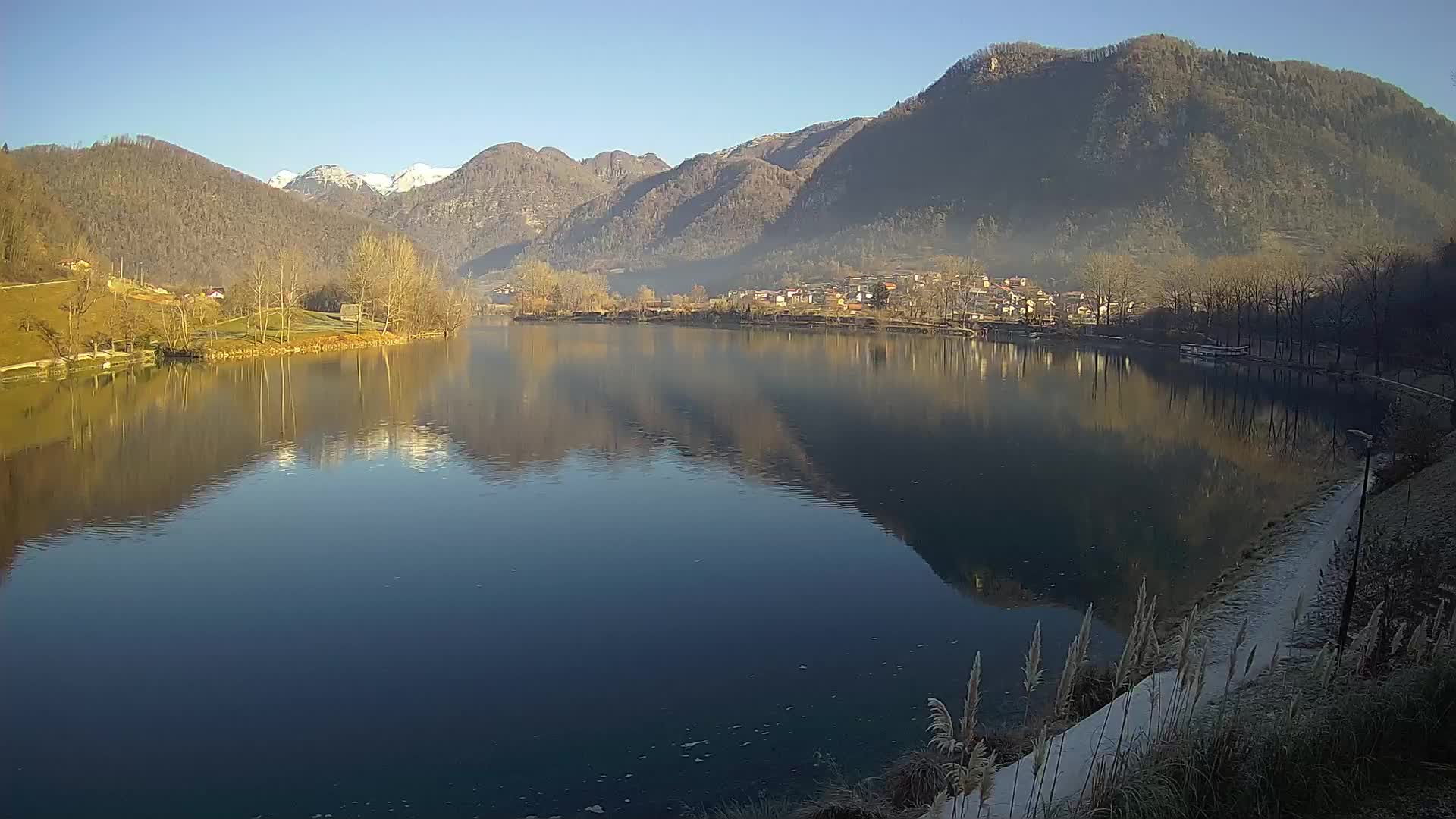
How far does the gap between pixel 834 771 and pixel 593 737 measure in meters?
2.33

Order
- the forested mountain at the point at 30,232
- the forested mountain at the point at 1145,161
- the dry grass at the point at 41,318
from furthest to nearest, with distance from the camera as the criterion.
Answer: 1. the forested mountain at the point at 1145,161
2. the forested mountain at the point at 30,232
3. the dry grass at the point at 41,318

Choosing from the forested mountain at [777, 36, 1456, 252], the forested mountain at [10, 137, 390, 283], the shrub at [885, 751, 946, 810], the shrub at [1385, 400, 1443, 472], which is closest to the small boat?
the shrub at [1385, 400, 1443, 472]

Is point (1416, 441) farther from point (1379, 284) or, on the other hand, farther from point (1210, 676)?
point (1379, 284)

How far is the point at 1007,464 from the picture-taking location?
22.6 m

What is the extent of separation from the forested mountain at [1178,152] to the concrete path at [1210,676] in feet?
298

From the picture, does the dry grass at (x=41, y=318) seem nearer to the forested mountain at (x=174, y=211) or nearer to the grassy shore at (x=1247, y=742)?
the grassy shore at (x=1247, y=742)

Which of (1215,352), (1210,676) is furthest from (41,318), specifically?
(1215,352)

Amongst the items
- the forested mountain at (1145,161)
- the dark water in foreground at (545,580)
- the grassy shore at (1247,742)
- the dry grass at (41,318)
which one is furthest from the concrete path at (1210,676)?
the forested mountain at (1145,161)

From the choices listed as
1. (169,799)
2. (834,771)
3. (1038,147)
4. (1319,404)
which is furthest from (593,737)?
(1038,147)

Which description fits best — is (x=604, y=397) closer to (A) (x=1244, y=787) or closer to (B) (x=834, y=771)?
(B) (x=834, y=771)

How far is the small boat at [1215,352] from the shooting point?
51719 mm

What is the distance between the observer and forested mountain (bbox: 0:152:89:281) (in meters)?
49.8

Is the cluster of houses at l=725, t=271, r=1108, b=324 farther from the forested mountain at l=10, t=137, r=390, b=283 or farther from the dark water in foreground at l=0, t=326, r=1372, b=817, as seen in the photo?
the forested mountain at l=10, t=137, r=390, b=283

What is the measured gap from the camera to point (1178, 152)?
399 ft
